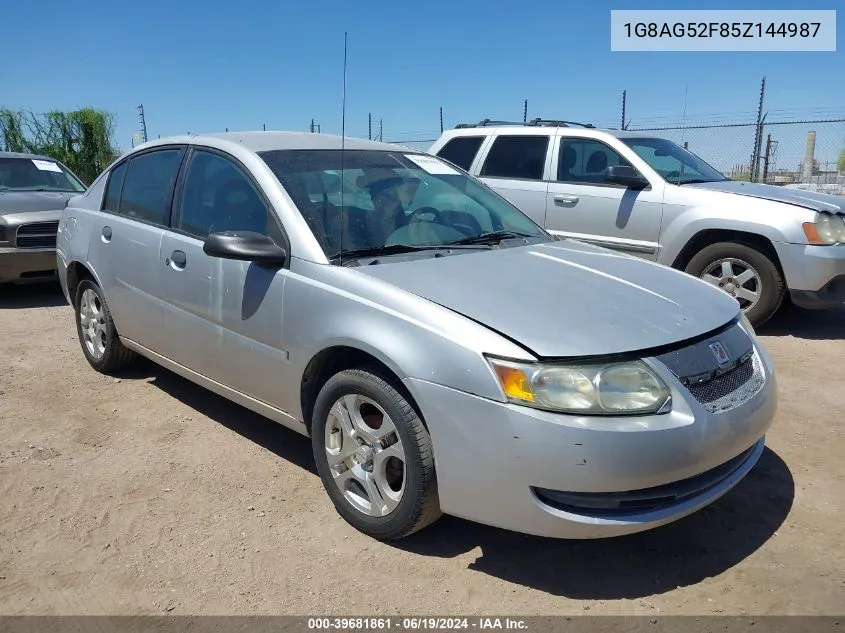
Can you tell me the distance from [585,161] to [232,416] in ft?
15.0

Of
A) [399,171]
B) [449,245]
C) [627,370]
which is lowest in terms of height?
[627,370]

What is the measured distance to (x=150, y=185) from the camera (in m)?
4.38

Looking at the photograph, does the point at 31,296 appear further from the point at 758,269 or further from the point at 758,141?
the point at 758,141

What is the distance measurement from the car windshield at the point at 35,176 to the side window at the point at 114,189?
4.70 m

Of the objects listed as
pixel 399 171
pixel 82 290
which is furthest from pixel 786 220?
pixel 82 290

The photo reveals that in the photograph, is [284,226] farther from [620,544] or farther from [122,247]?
[620,544]

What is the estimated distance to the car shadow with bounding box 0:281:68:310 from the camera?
25.4ft

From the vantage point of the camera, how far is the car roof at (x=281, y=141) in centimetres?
379

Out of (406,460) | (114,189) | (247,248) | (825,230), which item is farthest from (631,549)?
(825,230)

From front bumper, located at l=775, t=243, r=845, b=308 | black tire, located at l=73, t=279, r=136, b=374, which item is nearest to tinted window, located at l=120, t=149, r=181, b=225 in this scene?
Result: black tire, located at l=73, t=279, r=136, b=374

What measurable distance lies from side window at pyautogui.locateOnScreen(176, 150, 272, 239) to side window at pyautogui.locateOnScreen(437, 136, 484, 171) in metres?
4.40

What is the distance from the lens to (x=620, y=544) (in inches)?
116

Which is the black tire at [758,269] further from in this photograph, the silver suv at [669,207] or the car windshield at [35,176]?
the car windshield at [35,176]

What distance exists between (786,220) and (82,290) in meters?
5.67
